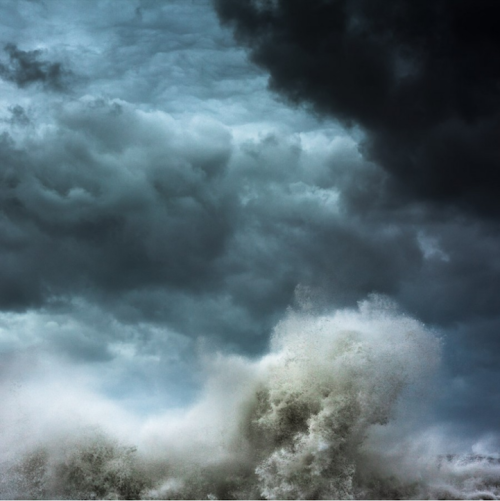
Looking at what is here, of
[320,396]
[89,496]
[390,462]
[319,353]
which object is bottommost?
[89,496]

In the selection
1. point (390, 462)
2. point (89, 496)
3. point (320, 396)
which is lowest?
point (89, 496)

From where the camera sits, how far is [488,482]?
36688 mm

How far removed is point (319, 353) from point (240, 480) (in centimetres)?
910

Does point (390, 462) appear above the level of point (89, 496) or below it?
above

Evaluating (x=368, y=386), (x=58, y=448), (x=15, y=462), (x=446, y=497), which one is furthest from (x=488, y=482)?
(x=15, y=462)

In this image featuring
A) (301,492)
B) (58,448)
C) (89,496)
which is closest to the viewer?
(301,492)

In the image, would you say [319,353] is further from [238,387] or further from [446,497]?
[446,497]

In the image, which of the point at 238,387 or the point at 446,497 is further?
the point at 238,387

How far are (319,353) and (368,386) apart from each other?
147 inches

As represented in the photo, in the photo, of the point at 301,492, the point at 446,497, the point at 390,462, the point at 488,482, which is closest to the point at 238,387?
the point at 301,492

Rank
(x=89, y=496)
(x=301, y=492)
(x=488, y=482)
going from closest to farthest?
(x=301, y=492), (x=89, y=496), (x=488, y=482)

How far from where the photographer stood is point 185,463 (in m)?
33.9

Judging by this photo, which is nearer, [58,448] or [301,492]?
[301,492]

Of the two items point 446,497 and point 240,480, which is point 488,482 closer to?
point 446,497
